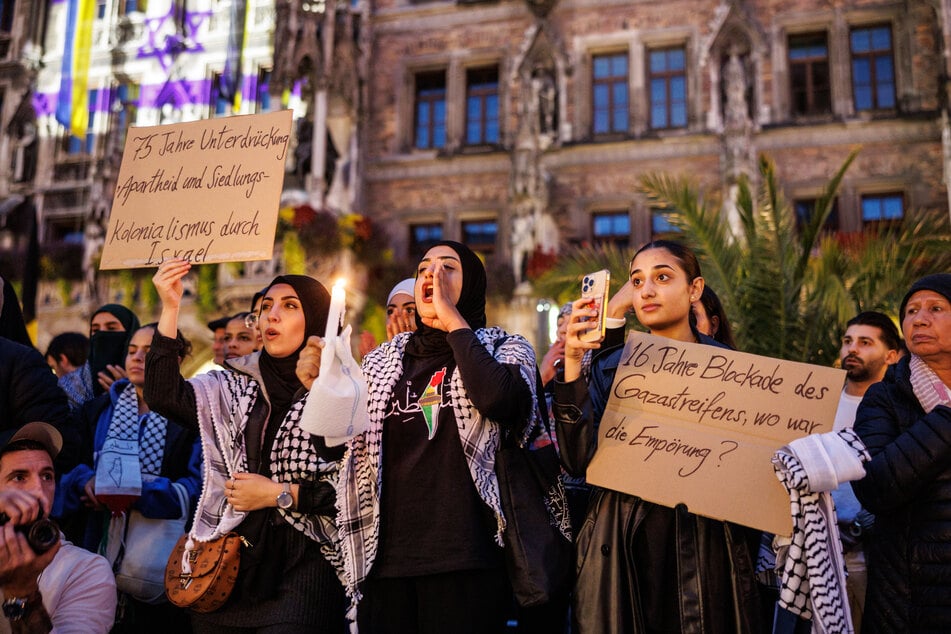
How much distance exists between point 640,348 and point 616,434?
0.35m

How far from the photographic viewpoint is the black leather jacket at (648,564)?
2.92 m

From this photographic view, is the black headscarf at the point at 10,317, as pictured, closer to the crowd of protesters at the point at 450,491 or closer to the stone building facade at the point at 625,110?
the crowd of protesters at the point at 450,491

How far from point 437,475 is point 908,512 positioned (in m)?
1.71

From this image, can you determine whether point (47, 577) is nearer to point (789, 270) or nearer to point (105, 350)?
point (105, 350)

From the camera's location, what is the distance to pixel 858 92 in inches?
617

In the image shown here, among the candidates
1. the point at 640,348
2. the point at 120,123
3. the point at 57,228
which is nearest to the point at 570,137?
the point at 120,123

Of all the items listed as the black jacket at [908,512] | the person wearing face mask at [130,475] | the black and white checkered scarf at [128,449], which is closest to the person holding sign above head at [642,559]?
the black jacket at [908,512]

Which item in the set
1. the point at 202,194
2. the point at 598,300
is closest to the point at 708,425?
the point at 598,300

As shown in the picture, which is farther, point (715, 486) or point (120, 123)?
point (120, 123)

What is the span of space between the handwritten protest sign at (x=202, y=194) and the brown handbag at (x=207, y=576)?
1.15m

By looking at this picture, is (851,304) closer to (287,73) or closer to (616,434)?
(616,434)

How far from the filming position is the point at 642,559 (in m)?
3.07

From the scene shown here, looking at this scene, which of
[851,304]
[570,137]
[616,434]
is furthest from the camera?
[570,137]

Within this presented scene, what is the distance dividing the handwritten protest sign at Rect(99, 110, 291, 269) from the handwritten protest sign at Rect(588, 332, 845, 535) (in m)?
1.58
